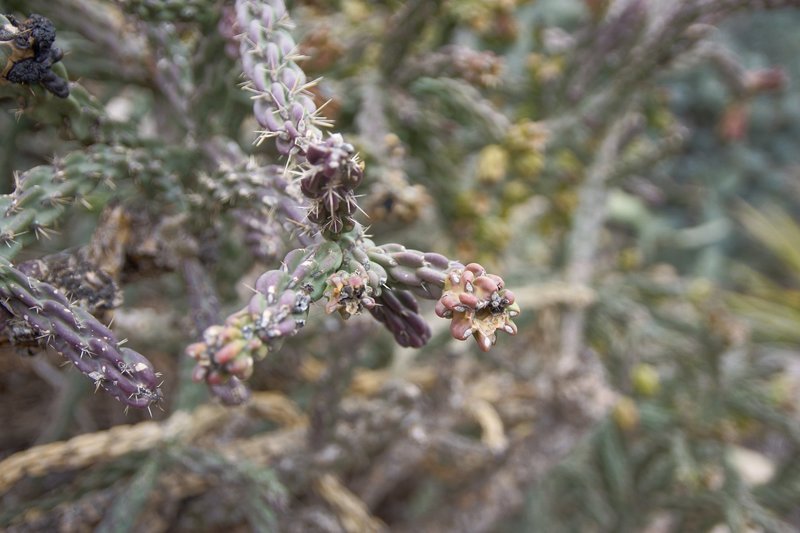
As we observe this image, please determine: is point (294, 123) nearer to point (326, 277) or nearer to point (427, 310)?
point (326, 277)

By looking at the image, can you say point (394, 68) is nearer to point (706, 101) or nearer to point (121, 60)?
point (121, 60)

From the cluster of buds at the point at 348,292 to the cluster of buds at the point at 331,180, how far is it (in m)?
0.06

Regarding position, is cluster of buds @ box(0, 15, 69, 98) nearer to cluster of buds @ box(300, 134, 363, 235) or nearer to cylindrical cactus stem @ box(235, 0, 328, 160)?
cylindrical cactus stem @ box(235, 0, 328, 160)

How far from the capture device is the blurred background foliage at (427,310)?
1.15 metres

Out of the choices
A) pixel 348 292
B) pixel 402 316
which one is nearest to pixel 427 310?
pixel 402 316

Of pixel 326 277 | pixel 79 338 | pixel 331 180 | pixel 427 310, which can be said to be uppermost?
pixel 331 180

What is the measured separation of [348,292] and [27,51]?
0.53 metres

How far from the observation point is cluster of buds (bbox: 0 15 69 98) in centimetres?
80

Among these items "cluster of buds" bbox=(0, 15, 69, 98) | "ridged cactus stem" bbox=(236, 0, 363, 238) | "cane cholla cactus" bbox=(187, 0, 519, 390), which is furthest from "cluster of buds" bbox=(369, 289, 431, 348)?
"cluster of buds" bbox=(0, 15, 69, 98)

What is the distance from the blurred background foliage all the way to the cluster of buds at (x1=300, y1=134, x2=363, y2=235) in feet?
0.89

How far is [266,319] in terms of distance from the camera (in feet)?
2.04

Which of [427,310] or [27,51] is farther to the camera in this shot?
[427,310]

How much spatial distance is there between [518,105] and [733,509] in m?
1.21

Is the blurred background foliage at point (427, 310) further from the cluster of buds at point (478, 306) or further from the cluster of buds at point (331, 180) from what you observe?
the cluster of buds at point (478, 306)
